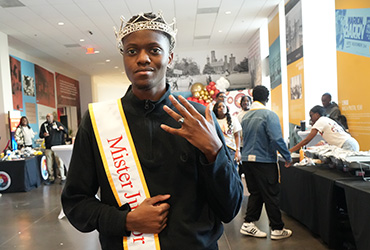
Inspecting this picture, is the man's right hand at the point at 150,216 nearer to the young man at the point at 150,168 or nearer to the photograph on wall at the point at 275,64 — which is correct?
the young man at the point at 150,168

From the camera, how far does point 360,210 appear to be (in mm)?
2287

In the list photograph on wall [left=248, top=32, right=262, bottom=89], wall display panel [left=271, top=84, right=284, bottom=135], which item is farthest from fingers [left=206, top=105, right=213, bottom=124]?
photograph on wall [left=248, top=32, right=262, bottom=89]

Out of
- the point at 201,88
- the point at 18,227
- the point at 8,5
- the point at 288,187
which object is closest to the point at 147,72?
the point at 288,187

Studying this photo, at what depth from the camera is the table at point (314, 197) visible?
2.81 metres

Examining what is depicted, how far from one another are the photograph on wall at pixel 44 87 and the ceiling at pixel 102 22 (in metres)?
0.68

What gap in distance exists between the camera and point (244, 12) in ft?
29.4

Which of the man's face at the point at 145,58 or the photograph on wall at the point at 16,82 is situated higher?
the photograph on wall at the point at 16,82

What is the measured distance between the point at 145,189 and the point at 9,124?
880 centimetres

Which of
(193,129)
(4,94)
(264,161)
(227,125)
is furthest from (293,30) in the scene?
(4,94)

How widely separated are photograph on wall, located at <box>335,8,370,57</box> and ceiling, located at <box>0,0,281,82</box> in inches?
120

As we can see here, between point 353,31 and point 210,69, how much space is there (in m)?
7.90

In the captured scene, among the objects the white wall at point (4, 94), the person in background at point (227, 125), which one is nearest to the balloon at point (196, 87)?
the white wall at point (4, 94)

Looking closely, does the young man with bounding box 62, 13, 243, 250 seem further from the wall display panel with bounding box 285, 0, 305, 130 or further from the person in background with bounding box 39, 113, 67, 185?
the person in background with bounding box 39, 113, 67, 185

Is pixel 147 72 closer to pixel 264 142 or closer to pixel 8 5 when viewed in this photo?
pixel 264 142
